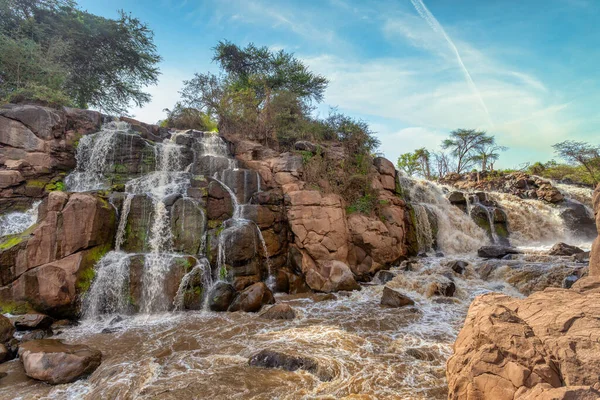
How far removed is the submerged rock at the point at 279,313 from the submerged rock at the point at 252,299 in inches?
20.7

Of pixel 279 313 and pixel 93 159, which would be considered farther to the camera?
pixel 93 159

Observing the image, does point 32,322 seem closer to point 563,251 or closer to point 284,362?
point 284,362

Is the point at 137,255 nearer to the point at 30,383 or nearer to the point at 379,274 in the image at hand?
the point at 30,383

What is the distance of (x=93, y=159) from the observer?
10836 millimetres

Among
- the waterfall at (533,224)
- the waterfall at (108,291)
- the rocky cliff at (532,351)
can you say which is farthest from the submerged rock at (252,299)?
the waterfall at (533,224)

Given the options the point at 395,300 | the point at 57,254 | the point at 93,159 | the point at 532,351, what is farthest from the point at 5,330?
the point at 395,300

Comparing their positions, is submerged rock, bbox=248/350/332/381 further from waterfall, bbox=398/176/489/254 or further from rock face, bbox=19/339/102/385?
waterfall, bbox=398/176/489/254

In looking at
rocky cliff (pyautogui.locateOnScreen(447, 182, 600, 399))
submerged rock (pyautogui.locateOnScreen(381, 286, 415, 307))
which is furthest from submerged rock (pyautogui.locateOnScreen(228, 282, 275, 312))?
rocky cliff (pyautogui.locateOnScreen(447, 182, 600, 399))

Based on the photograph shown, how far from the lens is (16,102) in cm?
1108

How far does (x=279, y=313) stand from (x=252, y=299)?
928 millimetres

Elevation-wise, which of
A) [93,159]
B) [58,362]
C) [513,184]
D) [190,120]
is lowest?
[58,362]

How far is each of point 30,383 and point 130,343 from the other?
59.6 inches

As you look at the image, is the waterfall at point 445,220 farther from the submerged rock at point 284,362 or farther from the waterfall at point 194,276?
the submerged rock at point 284,362

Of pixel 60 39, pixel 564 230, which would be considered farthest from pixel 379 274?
pixel 60 39
